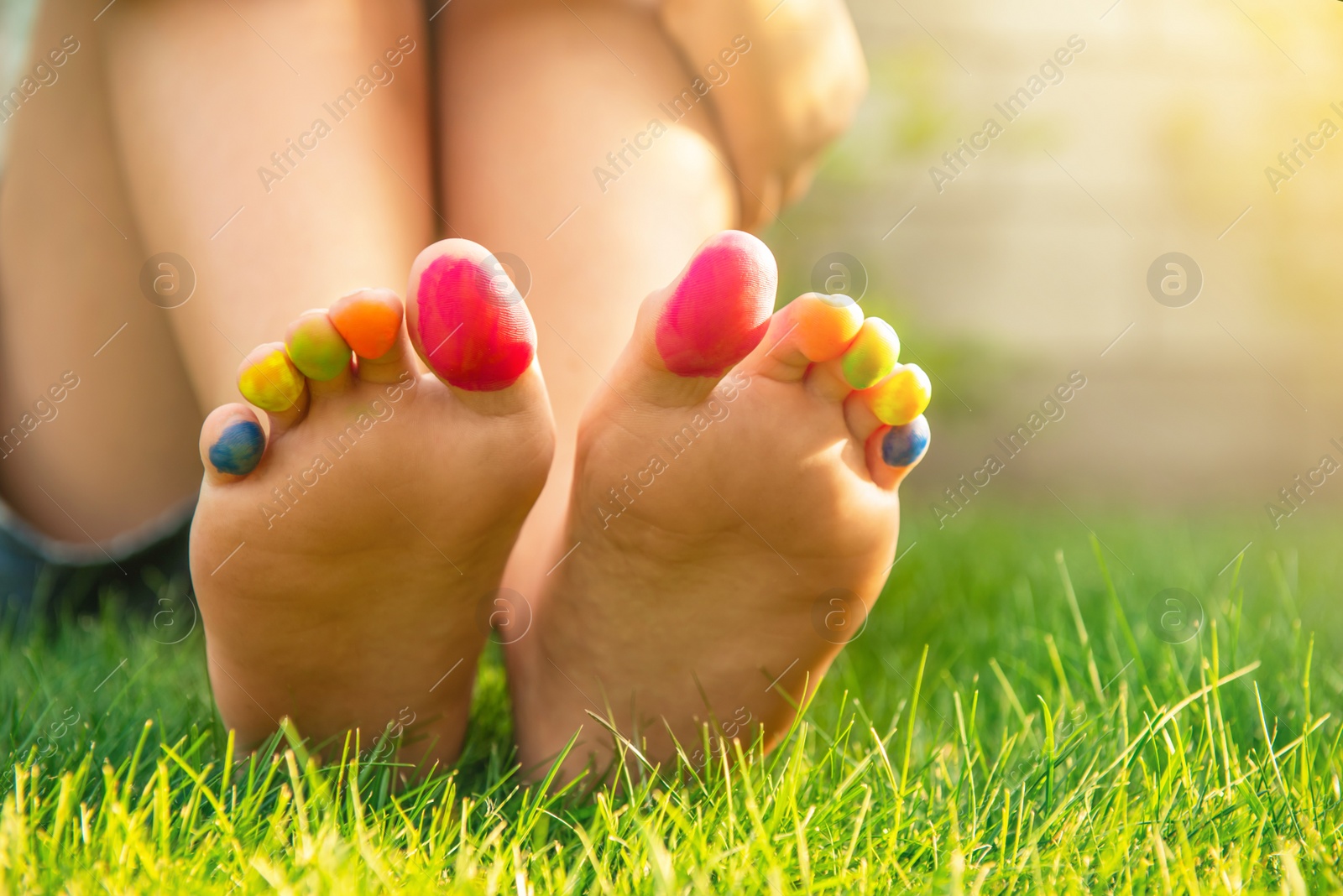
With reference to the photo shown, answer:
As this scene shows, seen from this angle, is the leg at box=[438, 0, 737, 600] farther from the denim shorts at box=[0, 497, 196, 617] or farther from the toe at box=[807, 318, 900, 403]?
the denim shorts at box=[0, 497, 196, 617]

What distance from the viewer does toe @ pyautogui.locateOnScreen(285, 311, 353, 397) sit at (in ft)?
2.22

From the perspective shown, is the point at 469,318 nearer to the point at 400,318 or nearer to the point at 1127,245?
the point at 400,318

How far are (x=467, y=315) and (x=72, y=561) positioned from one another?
0.85 metres

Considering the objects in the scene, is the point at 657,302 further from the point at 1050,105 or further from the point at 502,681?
the point at 1050,105

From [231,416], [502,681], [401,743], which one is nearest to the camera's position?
[231,416]

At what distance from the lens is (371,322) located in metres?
0.67

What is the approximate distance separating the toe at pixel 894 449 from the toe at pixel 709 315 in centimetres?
13

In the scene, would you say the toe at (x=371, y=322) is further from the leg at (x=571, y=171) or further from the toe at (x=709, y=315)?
the leg at (x=571, y=171)

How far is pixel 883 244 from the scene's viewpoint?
12.7 ft

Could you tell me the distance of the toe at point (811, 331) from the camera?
0.72m

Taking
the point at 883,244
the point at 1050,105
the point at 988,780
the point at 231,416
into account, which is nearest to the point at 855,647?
the point at 988,780

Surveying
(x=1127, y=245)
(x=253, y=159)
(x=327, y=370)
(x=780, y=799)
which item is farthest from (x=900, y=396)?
(x=1127, y=245)

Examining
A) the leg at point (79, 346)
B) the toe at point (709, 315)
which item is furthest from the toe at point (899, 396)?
the leg at point (79, 346)

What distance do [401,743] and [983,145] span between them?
3.56 meters
